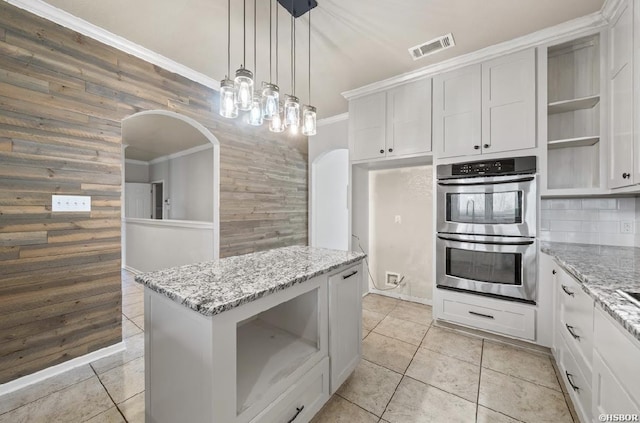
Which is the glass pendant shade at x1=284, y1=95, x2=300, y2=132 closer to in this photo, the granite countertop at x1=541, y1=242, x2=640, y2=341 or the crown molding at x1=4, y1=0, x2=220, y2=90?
the crown molding at x1=4, y1=0, x2=220, y2=90

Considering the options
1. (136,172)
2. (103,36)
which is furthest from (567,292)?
(136,172)

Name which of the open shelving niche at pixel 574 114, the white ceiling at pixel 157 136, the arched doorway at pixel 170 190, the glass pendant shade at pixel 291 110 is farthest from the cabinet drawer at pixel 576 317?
the white ceiling at pixel 157 136

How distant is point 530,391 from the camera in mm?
1709

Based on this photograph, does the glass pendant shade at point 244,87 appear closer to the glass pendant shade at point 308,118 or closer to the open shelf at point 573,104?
the glass pendant shade at point 308,118

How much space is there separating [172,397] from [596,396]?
1.86 metres

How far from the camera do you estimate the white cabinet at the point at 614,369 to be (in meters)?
0.84

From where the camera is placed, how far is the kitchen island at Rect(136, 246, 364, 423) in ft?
3.21

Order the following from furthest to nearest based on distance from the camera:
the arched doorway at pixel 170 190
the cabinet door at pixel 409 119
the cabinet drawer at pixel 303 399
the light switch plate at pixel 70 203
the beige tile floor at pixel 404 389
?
1. the arched doorway at pixel 170 190
2. the cabinet door at pixel 409 119
3. the light switch plate at pixel 70 203
4. the beige tile floor at pixel 404 389
5. the cabinet drawer at pixel 303 399

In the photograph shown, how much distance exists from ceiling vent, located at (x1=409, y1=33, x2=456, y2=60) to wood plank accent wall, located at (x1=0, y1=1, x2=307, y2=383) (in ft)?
7.72

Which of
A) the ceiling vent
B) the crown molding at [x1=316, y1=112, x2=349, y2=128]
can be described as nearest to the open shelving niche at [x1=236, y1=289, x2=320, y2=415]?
the ceiling vent

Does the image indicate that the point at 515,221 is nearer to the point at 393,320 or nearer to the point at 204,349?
the point at 393,320

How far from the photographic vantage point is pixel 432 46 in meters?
2.25

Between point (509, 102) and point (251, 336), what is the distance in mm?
2765

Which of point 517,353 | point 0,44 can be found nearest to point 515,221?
point 517,353
